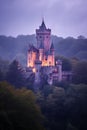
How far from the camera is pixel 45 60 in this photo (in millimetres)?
47906

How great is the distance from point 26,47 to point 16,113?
73033 millimetres

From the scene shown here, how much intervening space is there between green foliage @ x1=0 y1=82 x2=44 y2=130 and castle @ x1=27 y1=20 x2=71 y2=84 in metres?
15.0

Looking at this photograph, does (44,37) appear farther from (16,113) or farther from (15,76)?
(16,113)

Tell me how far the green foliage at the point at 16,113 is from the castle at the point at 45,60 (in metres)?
15.0

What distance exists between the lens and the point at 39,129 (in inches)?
1040

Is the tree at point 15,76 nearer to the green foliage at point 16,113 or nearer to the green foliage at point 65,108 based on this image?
the green foliage at point 65,108

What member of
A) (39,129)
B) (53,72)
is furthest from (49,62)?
(39,129)

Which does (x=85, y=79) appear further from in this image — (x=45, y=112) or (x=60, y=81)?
(x=45, y=112)

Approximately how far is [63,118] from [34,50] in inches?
490

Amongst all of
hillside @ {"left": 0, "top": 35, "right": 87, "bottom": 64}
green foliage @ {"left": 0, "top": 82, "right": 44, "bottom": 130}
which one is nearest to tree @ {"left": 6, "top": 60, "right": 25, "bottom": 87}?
green foliage @ {"left": 0, "top": 82, "right": 44, "bottom": 130}

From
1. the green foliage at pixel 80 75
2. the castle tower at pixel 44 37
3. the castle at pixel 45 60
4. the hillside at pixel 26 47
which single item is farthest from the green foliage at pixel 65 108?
the hillside at pixel 26 47

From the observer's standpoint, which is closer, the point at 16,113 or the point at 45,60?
the point at 16,113

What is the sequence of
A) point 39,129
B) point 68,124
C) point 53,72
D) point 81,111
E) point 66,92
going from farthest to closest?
point 53,72 → point 66,92 → point 81,111 → point 68,124 → point 39,129

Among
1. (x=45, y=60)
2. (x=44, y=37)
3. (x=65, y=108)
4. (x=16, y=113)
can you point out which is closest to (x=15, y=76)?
Result: (x=45, y=60)
